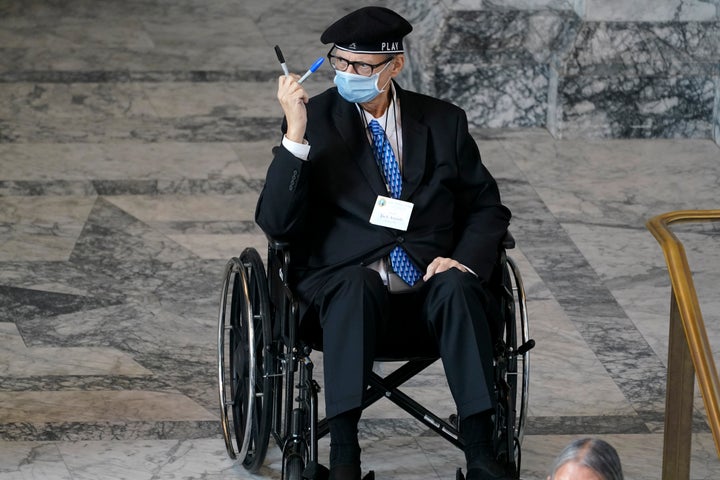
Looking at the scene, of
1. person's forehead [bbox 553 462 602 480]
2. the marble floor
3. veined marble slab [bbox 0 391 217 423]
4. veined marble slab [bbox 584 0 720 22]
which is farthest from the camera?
veined marble slab [bbox 584 0 720 22]

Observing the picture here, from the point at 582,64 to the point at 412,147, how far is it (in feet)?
10.4

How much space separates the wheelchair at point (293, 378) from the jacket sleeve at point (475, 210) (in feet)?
0.18

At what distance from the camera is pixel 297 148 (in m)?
3.49

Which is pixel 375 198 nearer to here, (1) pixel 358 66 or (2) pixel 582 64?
(1) pixel 358 66

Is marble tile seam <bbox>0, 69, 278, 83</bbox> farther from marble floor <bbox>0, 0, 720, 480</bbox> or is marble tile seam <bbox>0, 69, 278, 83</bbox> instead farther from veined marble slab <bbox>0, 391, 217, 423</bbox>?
veined marble slab <bbox>0, 391, 217, 423</bbox>

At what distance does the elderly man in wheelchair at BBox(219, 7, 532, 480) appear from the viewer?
3299mm

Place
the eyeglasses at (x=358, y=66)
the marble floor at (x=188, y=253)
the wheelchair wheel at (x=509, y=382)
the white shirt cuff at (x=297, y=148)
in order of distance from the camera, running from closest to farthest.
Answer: the wheelchair wheel at (x=509, y=382) < the white shirt cuff at (x=297, y=148) < the eyeglasses at (x=358, y=66) < the marble floor at (x=188, y=253)

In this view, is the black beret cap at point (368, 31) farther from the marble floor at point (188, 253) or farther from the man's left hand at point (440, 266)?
the marble floor at point (188, 253)

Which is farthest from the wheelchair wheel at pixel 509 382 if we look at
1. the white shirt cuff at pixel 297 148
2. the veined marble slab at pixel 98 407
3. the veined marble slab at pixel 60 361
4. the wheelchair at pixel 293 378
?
the veined marble slab at pixel 60 361

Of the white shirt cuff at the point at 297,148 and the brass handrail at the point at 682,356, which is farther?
the white shirt cuff at the point at 297,148

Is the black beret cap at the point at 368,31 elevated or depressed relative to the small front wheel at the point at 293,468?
elevated

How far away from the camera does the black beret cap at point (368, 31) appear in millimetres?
3570

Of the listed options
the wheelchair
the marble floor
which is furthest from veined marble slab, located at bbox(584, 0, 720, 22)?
the wheelchair

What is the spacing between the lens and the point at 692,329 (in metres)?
2.71
